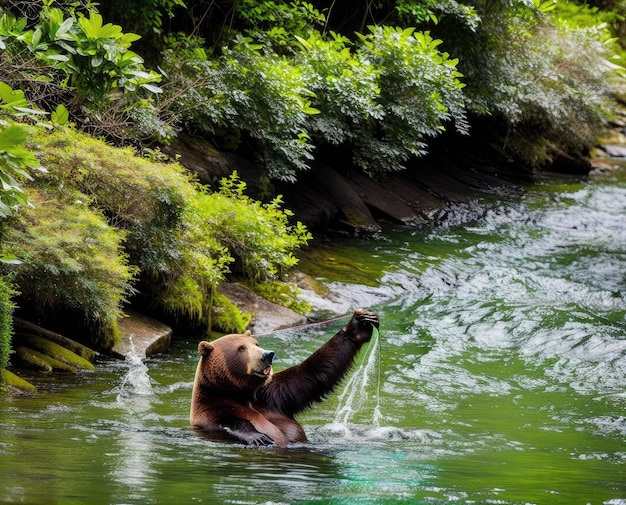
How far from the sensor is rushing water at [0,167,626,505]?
185 inches

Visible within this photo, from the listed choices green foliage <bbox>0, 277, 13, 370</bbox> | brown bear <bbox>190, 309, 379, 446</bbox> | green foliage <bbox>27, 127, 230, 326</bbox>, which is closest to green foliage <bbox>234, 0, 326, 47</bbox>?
green foliage <bbox>27, 127, 230, 326</bbox>

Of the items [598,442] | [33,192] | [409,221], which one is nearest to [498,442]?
[598,442]

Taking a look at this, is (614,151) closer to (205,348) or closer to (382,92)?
(382,92)

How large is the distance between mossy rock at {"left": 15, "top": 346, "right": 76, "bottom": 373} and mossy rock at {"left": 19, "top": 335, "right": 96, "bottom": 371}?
8 cm

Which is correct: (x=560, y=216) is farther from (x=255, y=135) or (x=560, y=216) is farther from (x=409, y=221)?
(x=255, y=135)

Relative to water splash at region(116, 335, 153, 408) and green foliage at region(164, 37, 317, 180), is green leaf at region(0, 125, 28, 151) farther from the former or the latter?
green foliage at region(164, 37, 317, 180)

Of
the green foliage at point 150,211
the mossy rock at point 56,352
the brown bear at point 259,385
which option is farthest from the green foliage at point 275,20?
the brown bear at point 259,385

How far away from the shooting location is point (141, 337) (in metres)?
9.73

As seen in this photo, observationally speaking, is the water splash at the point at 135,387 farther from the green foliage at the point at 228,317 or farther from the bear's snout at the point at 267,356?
the green foliage at the point at 228,317

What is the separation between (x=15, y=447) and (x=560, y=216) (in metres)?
15.5

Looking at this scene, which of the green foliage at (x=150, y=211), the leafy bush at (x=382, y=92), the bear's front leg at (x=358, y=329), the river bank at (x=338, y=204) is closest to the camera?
the bear's front leg at (x=358, y=329)

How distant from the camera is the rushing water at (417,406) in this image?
185 inches

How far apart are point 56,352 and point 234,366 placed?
293cm

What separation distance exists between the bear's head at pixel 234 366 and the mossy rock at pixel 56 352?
8.45 ft
